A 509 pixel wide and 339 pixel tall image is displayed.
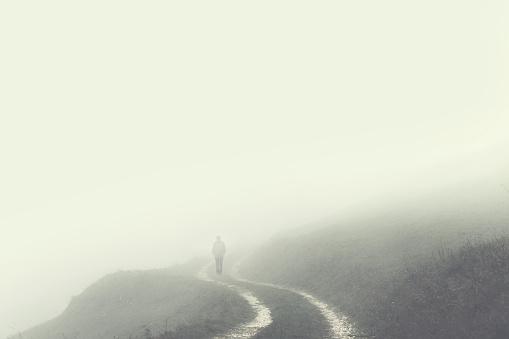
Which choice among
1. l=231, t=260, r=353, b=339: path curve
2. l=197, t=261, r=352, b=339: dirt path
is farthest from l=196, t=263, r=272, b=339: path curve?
l=231, t=260, r=353, b=339: path curve

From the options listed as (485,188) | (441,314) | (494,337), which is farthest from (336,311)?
(485,188)

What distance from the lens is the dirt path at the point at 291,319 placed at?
1548 cm

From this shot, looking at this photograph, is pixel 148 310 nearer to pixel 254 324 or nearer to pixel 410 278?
pixel 254 324

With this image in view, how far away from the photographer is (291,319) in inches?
690

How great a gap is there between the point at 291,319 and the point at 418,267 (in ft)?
26.1

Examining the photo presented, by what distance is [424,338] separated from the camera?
1159cm

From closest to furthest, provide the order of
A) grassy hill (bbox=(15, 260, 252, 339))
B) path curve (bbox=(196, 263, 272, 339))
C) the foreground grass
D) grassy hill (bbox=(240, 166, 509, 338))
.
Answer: the foreground grass < grassy hill (bbox=(240, 166, 509, 338)) < path curve (bbox=(196, 263, 272, 339)) < grassy hill (bbox=(15, 260, 252, 339))

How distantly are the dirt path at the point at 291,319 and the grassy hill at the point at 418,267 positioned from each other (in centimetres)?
112

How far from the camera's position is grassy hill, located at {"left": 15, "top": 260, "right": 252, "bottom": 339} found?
63.4 ft

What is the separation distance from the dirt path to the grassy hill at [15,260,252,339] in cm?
114

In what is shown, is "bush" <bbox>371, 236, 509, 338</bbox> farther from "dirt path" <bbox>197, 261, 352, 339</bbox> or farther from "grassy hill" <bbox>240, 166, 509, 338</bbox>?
"dirt path" <bbox>197, 261, 352, 339</bbox>

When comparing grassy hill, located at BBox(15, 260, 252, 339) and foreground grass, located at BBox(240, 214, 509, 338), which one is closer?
foreground grass, located at BBox(240, 214, 509, 338)

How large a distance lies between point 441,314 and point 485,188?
33.3 metres

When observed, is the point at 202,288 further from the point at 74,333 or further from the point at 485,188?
the point at 485,188
